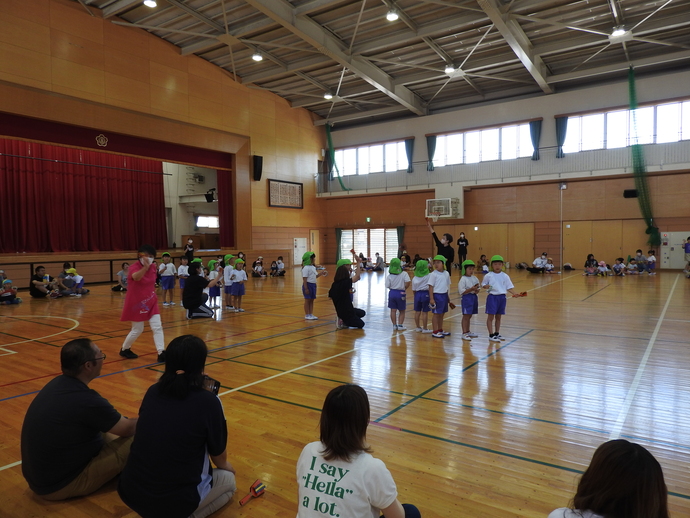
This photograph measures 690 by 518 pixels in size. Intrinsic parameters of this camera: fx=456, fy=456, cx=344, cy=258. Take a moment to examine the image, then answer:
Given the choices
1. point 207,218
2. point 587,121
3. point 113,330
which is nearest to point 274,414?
point 113,330

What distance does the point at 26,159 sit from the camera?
18891 millimetres

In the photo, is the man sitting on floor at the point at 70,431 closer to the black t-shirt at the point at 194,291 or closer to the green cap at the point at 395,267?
the green cap at the point at 395,267

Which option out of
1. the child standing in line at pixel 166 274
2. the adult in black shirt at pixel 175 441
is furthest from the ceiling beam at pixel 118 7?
the adult in black shirt at pixel 175 441

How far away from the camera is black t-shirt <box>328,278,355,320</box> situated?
8.38 m

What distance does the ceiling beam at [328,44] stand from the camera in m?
16.0

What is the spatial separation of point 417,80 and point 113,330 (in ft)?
63.5

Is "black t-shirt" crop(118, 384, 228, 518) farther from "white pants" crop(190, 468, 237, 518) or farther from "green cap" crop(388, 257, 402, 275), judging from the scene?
"green cap" crop(388, 257, 402, 275)

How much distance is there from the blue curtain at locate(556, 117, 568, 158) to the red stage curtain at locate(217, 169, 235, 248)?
16969 millimetres

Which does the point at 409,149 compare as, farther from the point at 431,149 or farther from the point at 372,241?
the point at 372,241

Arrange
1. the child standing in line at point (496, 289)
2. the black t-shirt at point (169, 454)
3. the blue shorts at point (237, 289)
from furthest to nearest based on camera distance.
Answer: the blue shorts at point (237, 289), the child standing in line at point (496, 289), the black t-shirt at point (169, 454)

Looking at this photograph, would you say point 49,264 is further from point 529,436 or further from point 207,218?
point 529,436

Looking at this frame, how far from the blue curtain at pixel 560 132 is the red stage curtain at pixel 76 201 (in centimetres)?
2085

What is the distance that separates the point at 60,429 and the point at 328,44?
61.5 ft

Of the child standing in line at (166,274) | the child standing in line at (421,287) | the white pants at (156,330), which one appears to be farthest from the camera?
the child standing in line at (166,274)
